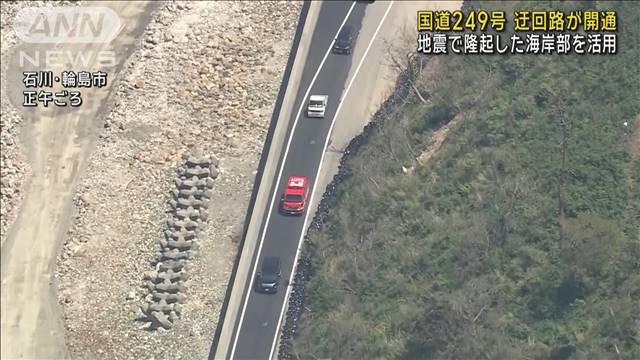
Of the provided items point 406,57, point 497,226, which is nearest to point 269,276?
point 497,226

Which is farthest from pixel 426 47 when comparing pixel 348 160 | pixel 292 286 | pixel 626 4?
pixel 292 286

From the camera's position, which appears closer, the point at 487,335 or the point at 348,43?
the point at 487,335

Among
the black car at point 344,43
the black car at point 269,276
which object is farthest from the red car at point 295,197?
the black car at point 344,43

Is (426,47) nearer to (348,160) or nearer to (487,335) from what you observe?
(348,160)

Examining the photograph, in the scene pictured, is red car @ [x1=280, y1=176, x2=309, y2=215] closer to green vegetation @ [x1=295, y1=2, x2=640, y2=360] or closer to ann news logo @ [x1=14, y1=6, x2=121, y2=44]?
green vegetation @ [x1=295, y1=2, x2=640, y2=360]

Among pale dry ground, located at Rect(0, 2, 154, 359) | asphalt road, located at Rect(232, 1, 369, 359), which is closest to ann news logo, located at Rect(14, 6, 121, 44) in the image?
pale dry ground, located at Rect(0, 2, 154, 359)
